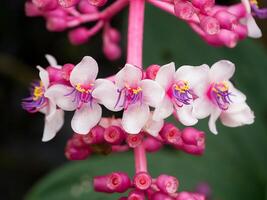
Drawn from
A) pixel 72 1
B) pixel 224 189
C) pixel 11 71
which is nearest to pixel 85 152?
pixel 72 1

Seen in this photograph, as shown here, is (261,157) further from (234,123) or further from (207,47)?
(234,123)

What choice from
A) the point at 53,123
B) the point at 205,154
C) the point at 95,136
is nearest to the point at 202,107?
the point at 95,136

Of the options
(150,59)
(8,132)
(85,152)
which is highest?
(85,152)

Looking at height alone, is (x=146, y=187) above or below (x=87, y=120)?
below

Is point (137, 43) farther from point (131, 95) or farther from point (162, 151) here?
point (162, 151)

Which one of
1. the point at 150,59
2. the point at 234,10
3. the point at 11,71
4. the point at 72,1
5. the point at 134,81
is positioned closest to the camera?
the point at 134,81

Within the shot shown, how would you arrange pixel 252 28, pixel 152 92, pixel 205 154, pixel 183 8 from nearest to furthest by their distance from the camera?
pixel 152 92, pixel 183 8, pixel 252 28, pixel 205 154
